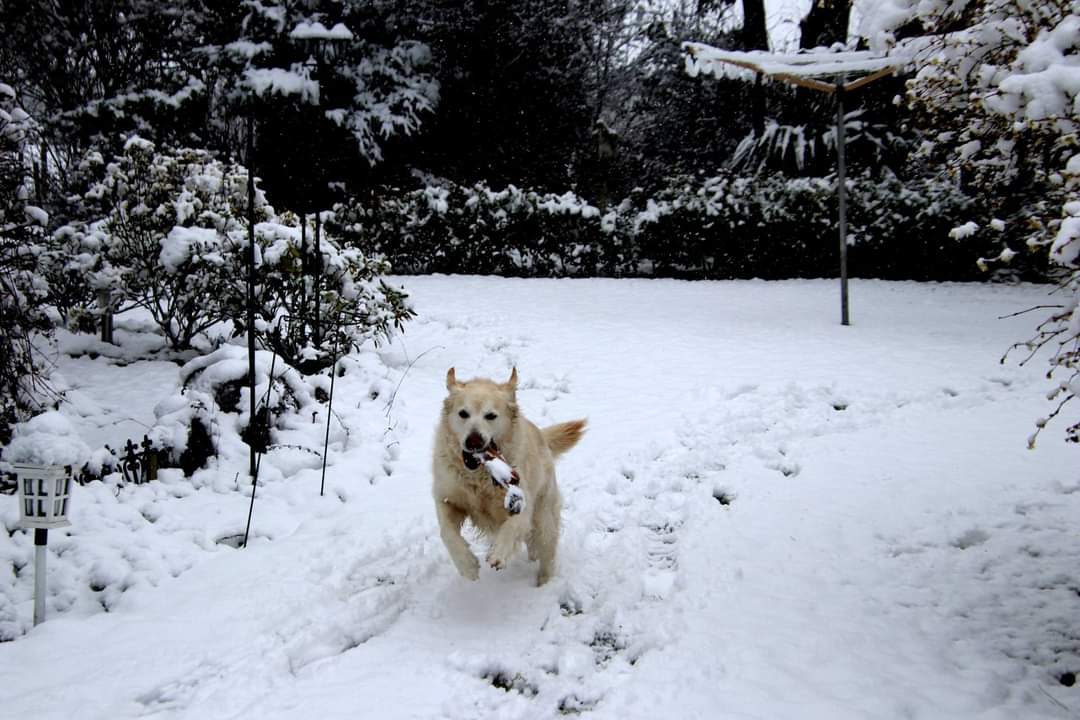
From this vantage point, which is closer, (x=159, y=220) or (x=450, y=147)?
(x=159, y=220)

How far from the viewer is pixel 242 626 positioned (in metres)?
3.12

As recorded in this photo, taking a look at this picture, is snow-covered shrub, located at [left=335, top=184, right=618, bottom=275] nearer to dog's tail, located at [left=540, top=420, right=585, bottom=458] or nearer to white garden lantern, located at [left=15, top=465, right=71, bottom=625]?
dog's tail, located at [left=540, top=420, right=585, bottom=458]

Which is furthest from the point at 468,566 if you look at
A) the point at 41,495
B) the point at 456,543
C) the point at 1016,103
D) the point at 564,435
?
the point at 1016,103

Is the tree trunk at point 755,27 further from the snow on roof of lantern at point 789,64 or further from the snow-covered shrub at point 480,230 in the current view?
the snow on roof of lantern at point 789,64

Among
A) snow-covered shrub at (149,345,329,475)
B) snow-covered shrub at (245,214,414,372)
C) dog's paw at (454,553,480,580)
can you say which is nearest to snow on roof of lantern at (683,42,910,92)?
snow-covered shrub at (245,214,414,372)

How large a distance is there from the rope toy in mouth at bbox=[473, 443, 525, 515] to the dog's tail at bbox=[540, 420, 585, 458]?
75cm

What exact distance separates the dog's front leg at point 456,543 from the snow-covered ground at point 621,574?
0.71ft

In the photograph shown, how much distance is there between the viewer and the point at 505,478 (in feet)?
11.1

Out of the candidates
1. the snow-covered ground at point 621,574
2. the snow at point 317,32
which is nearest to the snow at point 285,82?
the snow at point 317,32

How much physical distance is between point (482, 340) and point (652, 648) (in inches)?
249

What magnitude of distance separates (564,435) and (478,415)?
923mm

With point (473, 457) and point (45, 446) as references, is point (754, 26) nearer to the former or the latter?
point (473, 457)

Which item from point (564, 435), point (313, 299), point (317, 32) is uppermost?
point (317, 32)

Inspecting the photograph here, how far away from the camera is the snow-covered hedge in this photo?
12.4 metres
